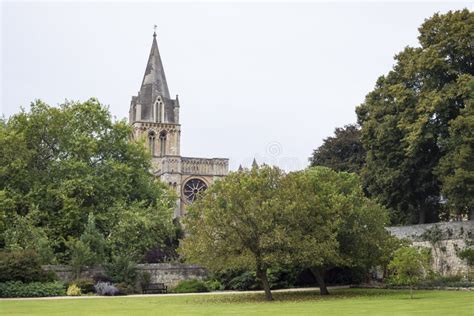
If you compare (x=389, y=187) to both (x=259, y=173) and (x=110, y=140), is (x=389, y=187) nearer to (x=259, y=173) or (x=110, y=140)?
(x=259, y=173)

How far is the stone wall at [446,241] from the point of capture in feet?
129

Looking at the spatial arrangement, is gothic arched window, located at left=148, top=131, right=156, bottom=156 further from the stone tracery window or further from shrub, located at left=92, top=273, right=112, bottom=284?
shrub, located at left=92, top=273, right=112, bottom=284

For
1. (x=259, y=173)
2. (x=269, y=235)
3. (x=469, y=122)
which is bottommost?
(x=269, y=235)

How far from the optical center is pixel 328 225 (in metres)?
32.7

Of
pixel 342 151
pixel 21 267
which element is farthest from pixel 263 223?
pixel 342 151

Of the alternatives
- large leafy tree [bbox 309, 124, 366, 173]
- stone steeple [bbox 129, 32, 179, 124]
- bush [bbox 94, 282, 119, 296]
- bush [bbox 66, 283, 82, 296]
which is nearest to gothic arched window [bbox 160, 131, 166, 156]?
stone steeple [bbox 129, 32, 179, 124]

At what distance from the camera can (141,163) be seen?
53250mm

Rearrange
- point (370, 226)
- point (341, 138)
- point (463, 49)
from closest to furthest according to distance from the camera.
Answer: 1. point (370, 226)
2. point (463, 49)
3. point (341, 138)

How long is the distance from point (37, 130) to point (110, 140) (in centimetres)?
604

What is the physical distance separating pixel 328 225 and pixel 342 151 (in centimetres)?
2896

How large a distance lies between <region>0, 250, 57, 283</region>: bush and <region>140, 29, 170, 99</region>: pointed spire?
71570 mm

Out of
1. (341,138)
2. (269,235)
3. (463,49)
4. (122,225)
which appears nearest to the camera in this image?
(269,235)

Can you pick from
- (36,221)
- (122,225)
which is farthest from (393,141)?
(36,221)

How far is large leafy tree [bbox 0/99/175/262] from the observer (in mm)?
44375
